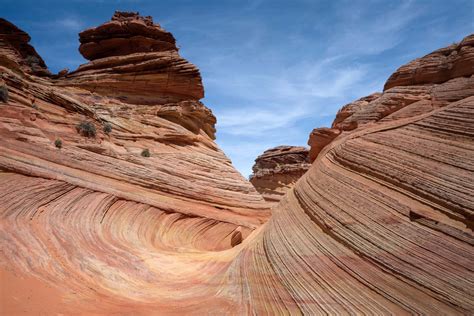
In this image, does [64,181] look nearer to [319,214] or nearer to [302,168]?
[319,214]

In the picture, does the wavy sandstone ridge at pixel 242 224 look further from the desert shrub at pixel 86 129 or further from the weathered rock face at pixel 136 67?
the weathered rock face at pixel 136 67

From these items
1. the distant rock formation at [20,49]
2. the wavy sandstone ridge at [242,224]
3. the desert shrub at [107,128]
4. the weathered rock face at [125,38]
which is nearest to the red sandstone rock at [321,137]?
the wavy sandstone ridge at [242,224]

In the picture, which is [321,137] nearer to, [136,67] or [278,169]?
[136,67]

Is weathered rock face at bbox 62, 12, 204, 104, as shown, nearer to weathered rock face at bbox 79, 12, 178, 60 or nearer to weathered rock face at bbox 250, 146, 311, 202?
weathered rock face at bbox 79, 12, 178, 60

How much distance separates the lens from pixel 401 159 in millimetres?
6109

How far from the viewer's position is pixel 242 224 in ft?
43.6

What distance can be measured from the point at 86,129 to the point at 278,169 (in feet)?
113

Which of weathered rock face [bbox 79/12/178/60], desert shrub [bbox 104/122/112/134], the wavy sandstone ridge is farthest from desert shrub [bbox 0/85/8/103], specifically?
weathered rock face [bbox 79/12/178/60]

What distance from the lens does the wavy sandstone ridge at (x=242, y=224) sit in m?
4.60

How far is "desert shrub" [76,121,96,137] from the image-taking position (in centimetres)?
1295

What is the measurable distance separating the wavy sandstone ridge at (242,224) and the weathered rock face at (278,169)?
2946 cm

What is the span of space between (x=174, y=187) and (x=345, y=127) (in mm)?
7055

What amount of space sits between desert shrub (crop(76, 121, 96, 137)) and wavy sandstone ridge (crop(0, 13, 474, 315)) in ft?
0.58

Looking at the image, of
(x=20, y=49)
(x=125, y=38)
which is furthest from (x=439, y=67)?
(x=20, y=49)
